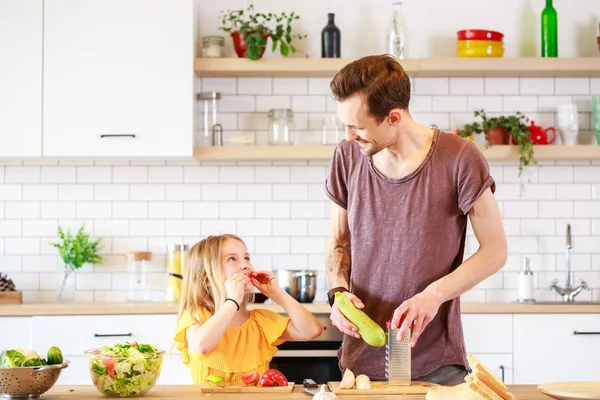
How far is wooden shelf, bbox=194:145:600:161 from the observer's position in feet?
14.6

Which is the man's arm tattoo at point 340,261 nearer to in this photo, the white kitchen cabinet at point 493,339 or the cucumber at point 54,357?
the cucumber at point 54,357

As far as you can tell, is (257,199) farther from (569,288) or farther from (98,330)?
(569,288)

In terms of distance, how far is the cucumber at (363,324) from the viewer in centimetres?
230

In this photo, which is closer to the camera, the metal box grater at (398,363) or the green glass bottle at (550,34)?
the metal box grater at (398,363)

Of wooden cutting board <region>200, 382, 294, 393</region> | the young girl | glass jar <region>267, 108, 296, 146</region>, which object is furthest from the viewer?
glass jar <region>267, 108, 296, 146</region>

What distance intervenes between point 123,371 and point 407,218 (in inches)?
36.2

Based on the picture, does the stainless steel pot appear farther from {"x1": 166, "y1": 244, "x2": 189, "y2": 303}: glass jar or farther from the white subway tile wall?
{"x1": 166, "y1": 244, "x2": 189, "y2": 303}: glass jar

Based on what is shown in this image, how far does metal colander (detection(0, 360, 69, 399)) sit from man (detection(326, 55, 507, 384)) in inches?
31.2

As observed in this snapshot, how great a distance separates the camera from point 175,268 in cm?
452

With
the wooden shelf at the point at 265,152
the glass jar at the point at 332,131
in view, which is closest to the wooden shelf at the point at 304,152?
the wooden shelf at the point at 265,152

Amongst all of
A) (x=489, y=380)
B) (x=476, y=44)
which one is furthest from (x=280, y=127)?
(x=489, y=380)

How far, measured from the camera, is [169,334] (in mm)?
4117

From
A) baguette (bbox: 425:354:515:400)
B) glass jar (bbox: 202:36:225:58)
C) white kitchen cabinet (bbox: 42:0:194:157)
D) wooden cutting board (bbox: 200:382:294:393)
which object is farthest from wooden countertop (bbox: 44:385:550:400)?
glass jar (bbox: 202:36:225:58)

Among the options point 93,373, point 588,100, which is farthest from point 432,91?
point 93,373
